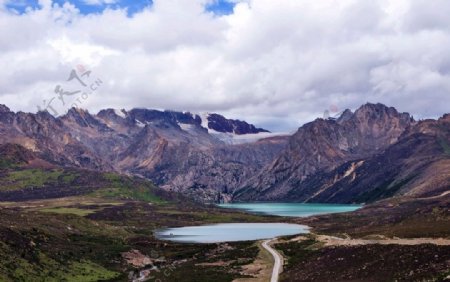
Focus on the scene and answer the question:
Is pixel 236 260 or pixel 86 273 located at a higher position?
pixel 236 260

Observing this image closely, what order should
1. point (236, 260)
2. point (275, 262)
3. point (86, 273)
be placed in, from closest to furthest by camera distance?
point (86, 273), point (275, 262), point (236, 260)

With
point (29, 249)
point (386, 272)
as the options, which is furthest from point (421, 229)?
point (29, 249)

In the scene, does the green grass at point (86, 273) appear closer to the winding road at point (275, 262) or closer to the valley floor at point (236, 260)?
the valley floor at point (236, 260)

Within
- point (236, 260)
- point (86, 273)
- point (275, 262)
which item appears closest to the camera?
point (86, 273)

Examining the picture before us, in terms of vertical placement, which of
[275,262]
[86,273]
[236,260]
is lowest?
[86,273]

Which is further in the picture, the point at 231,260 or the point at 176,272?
the point at 231,260

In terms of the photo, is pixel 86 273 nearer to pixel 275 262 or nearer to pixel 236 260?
pixel 236 260

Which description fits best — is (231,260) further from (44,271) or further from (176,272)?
(44,271)

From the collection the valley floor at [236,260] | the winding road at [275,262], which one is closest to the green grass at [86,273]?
the valley floor at [236,260]

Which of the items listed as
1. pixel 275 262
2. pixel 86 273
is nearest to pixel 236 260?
pixel 275 262

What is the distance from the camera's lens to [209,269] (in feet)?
522

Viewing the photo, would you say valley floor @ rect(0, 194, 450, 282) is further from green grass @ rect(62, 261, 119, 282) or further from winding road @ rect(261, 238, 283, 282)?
winding road @ rect(261, 238, 283, 282)

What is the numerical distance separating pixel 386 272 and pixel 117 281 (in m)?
69.1

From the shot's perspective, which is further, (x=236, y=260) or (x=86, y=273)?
(x=236, y=260)
